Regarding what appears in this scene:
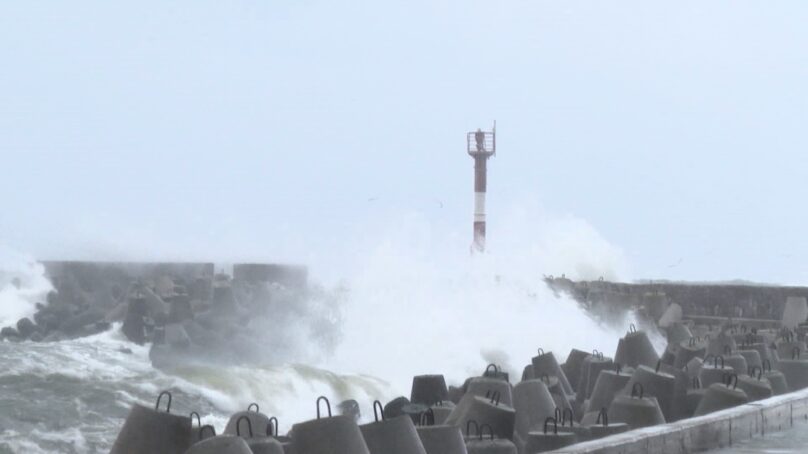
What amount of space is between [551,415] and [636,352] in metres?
3.73

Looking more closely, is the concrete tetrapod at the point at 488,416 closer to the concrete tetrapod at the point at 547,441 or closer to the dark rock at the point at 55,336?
the concrete tetrapod at the point at 547,441

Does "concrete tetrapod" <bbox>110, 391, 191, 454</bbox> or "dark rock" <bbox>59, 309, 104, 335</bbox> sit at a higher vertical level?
"dark rock" <bbox>59, 309, 104, 335</bbox>

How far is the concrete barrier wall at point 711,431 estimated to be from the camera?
623 cm

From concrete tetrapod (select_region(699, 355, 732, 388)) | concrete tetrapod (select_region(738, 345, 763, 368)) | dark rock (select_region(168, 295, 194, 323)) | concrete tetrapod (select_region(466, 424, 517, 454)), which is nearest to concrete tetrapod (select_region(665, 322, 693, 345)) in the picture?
concrete tetrapod (select_region(738, 345, 763, 368))

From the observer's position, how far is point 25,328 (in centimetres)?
2092

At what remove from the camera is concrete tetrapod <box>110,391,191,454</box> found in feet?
19.8

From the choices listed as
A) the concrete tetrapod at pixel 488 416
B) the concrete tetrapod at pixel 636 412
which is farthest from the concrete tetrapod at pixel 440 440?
the concrete tetrapod at pixel 636 412

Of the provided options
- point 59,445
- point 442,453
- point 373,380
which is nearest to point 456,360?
point 373,380

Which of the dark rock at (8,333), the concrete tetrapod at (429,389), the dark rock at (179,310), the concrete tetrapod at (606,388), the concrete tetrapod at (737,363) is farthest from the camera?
the dark rock at (8,333)

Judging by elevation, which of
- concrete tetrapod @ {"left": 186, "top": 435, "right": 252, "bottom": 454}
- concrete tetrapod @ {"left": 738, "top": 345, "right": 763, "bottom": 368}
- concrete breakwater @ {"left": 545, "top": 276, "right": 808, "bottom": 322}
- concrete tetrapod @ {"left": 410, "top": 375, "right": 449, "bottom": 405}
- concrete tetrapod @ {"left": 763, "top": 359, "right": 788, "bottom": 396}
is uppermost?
concrete breakwater @ {"left": 545, "top": 276, "right": 808, "bottom": 322}

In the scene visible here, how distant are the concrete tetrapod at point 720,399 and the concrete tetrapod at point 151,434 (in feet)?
12.9

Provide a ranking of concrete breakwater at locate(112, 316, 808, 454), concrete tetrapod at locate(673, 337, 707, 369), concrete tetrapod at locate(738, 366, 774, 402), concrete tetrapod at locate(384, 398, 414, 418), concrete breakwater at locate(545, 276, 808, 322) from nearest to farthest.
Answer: concrete breakwater at locate(112, 316, 808, 454), concrete tetrapod at locate(384, 398, 414, 418), concrete tetrapod at locate(738, 366, 774, 402), concrete tetrapod at locate(673, 337, 707, 369), concrete breakwater at locate(545, 276, 808, 322)

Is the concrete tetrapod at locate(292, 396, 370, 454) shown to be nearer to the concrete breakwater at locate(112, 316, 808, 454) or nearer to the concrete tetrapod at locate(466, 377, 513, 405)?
the concrete breakwater at locate(112, 316, 808, 454)

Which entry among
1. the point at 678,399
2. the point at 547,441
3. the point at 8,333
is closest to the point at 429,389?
the point at 678,399
